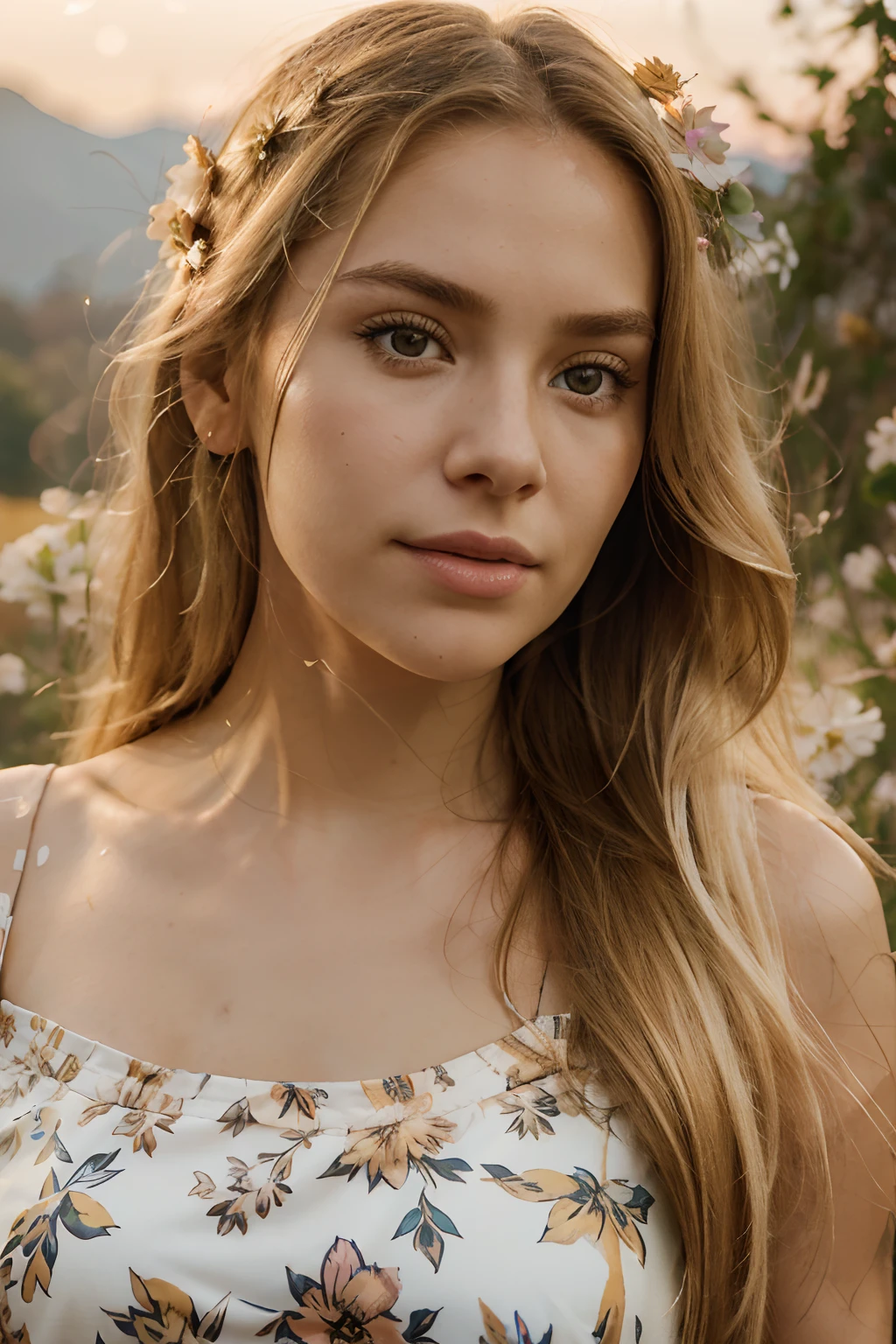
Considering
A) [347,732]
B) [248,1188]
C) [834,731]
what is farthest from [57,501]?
[834,731]

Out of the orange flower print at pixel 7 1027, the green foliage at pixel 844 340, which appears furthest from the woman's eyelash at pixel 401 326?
the green foliage at pixel 844 340

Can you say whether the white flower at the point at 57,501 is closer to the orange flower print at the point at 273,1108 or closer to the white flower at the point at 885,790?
the orange flower print at the point at 273,1108

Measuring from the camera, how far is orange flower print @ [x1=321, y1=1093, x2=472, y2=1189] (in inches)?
43.2

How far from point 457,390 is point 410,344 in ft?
0.22

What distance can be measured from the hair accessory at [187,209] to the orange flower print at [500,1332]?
1099mm

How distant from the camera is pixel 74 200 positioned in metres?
1.72

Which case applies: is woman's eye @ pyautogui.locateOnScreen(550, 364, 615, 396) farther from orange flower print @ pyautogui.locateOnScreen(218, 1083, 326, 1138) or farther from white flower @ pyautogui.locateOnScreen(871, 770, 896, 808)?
white flower @ pyautogui.locateOnScreen(871, 770, 896, 808)

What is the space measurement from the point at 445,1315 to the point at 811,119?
1.73 meters

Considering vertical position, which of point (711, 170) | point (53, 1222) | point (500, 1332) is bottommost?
point (53, 1222)

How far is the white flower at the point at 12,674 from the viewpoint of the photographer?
1929mm

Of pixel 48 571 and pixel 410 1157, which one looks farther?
pixel 48 571

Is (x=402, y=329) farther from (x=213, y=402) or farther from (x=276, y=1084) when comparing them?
(x=276, y=1084)

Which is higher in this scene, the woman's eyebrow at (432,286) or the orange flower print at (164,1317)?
the woman's eyebrow at (432,286)

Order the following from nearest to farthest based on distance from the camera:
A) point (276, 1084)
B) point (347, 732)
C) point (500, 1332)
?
point (500, 1332) < point (276, 1084) < point (347, 732)
